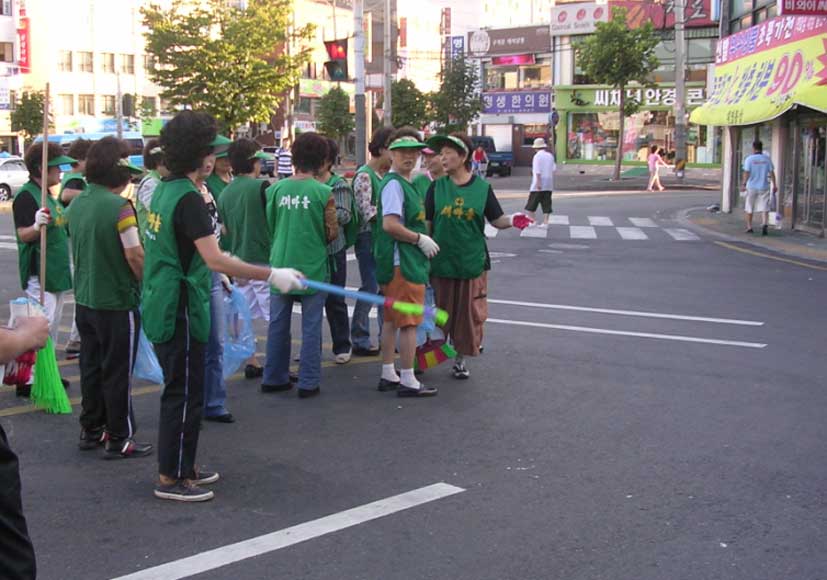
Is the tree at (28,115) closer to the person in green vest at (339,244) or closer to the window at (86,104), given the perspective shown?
the window at (86,104)

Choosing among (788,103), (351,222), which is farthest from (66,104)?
(351,222)

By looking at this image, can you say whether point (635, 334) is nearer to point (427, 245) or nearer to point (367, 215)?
point (367, 215)

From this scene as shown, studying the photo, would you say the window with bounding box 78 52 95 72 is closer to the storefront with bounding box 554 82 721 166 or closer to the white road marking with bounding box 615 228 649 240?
the storefront with bounding box 554 82 721 166

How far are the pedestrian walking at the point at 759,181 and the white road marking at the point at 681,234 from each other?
125 cm

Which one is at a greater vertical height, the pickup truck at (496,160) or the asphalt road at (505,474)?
the pickup truck at (496,160)

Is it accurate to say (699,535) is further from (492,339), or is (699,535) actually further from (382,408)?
(492,339)

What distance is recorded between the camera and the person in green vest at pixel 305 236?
671cm

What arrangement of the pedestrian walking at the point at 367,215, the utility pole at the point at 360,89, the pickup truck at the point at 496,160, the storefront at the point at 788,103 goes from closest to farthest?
the pedestrian walking at the point at 367,215 < the storefront at the point at 788,103 < the utility pole at the point at 360,89 < the pickup truck at the point at 496,160

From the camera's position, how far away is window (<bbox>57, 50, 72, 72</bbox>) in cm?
6222

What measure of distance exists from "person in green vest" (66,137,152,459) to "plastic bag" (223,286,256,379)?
1121 mm

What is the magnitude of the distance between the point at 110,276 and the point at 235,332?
143 cm

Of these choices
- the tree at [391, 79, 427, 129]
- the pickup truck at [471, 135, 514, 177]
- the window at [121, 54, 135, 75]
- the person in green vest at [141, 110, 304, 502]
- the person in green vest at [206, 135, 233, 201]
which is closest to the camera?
the person in green vest at [141, 110, 304, 502]

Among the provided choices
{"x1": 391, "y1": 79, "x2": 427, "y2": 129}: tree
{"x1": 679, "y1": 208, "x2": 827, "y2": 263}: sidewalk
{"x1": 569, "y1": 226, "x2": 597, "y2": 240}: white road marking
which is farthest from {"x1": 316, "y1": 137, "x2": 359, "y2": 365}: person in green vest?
{"x1": 391, "y1": 79, "x2": 427, "y2": 129}: tree

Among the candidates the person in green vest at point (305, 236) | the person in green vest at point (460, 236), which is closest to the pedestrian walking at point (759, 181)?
the person in green vest at point (460, 236)
